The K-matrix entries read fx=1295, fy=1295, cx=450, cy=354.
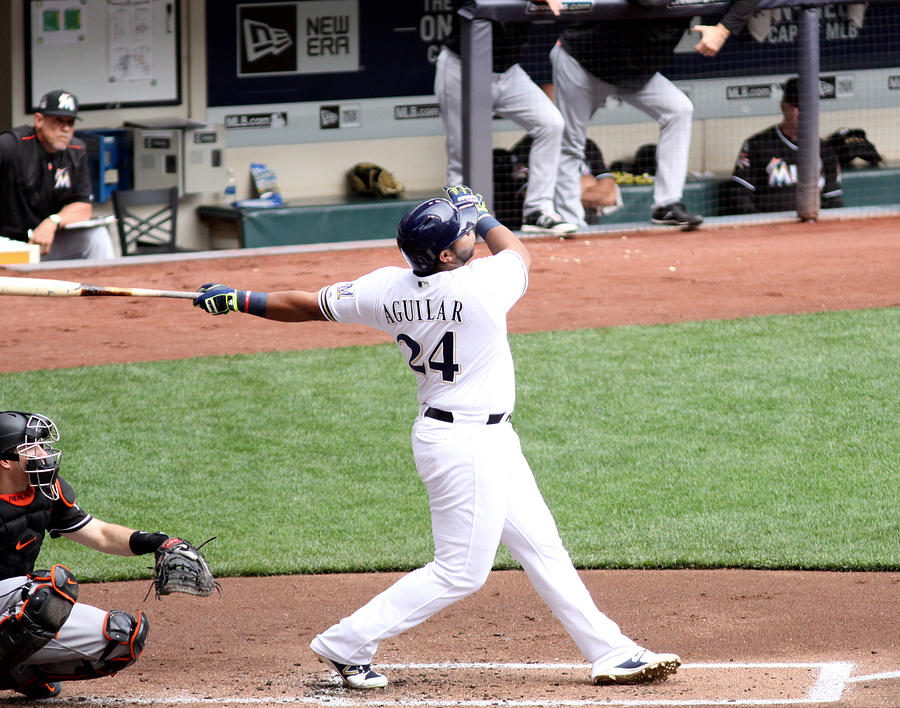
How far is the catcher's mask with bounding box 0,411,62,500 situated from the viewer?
368cm

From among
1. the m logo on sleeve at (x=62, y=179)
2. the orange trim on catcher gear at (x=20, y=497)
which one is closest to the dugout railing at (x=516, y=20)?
the m logo on sleeve at (x=62, y=179)

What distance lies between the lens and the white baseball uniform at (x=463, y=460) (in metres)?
3.75

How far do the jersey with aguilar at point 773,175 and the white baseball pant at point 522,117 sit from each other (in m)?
2.12

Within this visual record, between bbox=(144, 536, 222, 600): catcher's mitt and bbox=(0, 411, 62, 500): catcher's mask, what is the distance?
16.0 inches

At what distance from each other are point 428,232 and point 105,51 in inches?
312

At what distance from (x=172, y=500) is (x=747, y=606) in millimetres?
2723

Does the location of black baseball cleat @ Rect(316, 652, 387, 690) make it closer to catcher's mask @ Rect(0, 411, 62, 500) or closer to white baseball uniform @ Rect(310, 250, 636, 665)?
white baseball uniform @ Rect(310, 250, 636, 665)

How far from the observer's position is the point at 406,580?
152 inches

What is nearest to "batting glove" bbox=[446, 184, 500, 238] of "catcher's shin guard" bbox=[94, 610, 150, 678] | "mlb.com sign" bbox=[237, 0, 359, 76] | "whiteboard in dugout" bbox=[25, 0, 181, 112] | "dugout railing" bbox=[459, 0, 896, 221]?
"catcher's shin guard" bbox=[94, 610, 150, 678]

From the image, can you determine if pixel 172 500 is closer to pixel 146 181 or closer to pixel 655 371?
pixel 655 371

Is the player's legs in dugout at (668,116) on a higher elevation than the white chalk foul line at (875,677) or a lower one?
higher

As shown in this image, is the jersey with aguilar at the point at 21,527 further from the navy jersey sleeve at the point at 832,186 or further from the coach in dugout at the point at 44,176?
the navy jersey sleeve at the point at 832,186

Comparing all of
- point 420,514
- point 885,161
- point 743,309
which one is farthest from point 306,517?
point 885,161

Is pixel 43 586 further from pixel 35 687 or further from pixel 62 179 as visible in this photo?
pixel 62 179
